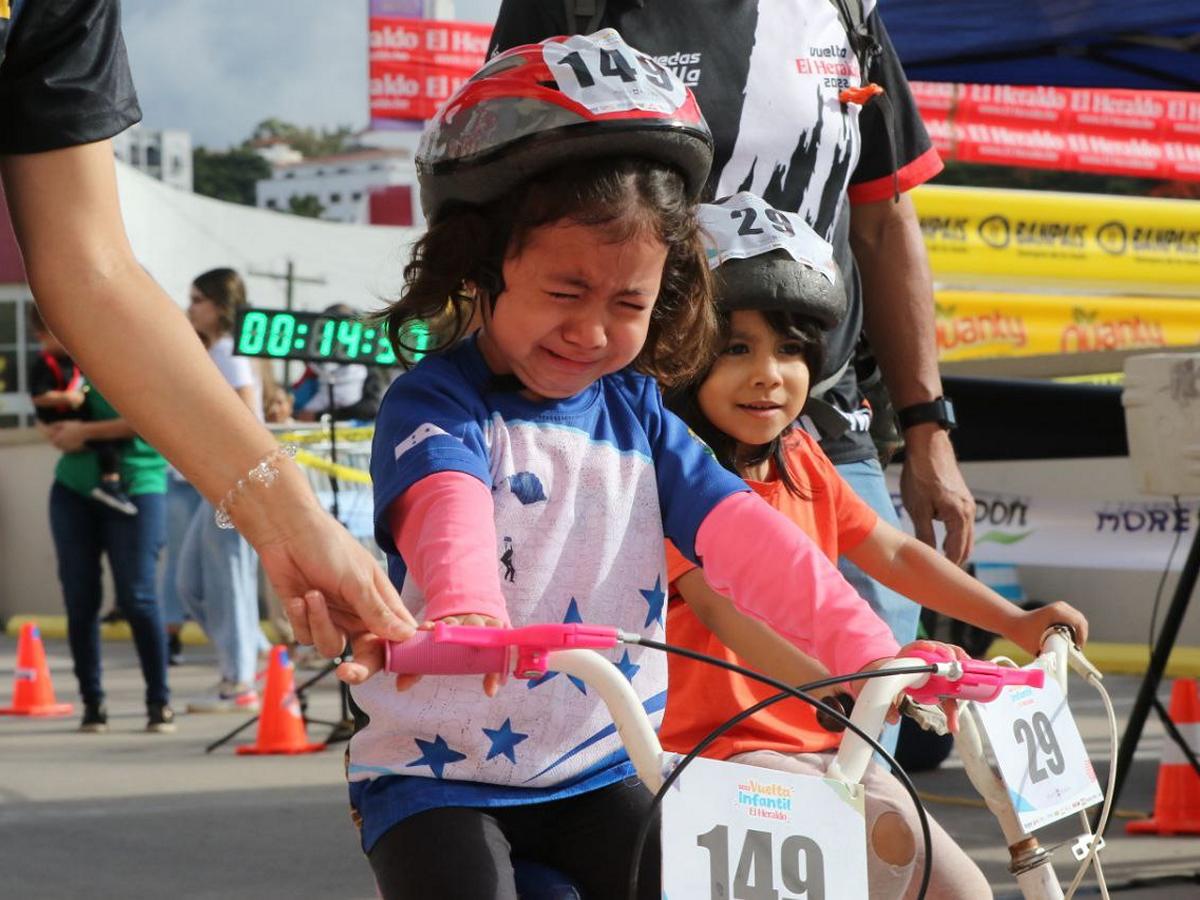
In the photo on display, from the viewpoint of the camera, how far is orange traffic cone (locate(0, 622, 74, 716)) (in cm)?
952

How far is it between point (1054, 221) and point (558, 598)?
11469 mm

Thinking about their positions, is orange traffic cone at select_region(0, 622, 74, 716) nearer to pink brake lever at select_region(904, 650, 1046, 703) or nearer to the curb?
the curb

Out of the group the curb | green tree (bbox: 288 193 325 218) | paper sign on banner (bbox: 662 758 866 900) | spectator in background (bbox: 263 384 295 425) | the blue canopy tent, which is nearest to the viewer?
paper sign on banner (bbox: 662 758 866 900)

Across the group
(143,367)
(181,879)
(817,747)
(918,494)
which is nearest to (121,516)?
(181,879)

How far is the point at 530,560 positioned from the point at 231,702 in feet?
24.8

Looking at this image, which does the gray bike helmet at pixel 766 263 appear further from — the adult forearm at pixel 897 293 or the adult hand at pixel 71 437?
the adult hand at pixel 71 437

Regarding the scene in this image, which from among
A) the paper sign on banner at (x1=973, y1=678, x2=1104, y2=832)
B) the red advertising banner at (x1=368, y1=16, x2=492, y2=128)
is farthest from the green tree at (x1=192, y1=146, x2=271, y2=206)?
the paper sign on banner at (x1=973, y1=678, x2=1104, y2=832)

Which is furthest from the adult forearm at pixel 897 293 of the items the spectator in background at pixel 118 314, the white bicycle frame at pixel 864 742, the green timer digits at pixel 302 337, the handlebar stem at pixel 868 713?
the green timer digits at pixel 302 337

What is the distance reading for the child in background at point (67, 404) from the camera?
333 inches

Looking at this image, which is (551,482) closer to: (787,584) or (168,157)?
(787,584)

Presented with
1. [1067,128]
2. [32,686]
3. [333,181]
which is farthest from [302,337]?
[333,181]

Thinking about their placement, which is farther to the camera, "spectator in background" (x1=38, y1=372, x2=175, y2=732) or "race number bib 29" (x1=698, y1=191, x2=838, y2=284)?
"spectator in background" (x1=38, y1=372, x2=175, y2=732)

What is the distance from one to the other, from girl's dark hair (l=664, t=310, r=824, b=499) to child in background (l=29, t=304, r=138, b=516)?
5766 mm

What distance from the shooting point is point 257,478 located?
73.9 inches
